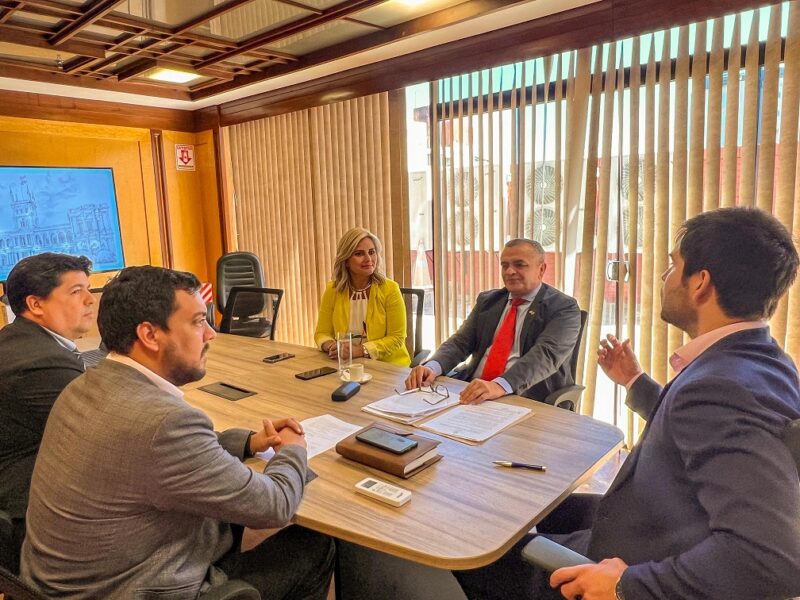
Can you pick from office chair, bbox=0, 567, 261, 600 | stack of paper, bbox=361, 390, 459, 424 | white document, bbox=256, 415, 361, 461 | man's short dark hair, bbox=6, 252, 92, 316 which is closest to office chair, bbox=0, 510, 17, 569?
office chair, bbox=0, 567, 261, 600

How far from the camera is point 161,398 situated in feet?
3.77

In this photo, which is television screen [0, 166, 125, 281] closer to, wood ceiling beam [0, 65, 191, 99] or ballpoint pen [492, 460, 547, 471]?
wood ceiling beam [0, 65, 191, 99]

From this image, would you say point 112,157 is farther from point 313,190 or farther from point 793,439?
point 793,439

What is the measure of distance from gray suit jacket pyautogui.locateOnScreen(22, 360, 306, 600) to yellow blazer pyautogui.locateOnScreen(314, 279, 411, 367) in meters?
1.68

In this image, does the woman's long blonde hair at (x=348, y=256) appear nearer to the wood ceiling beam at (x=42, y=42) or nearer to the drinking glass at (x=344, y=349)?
the drinking glass at (x=344, y=349)

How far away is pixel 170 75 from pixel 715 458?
440cm

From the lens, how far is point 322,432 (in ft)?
5.70

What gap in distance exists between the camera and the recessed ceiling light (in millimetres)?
3957

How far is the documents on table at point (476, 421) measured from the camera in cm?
167

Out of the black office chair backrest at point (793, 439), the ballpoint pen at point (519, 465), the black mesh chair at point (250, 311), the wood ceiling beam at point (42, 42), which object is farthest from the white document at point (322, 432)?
the wood ceiling beam at point (42, 42)

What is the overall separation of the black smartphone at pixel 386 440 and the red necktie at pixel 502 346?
42.1 inches

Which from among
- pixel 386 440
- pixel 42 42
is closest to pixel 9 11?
pixel 42 42

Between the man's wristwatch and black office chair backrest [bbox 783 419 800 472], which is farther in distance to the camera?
the man's wristwatch

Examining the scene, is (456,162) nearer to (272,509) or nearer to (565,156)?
(565,156)
